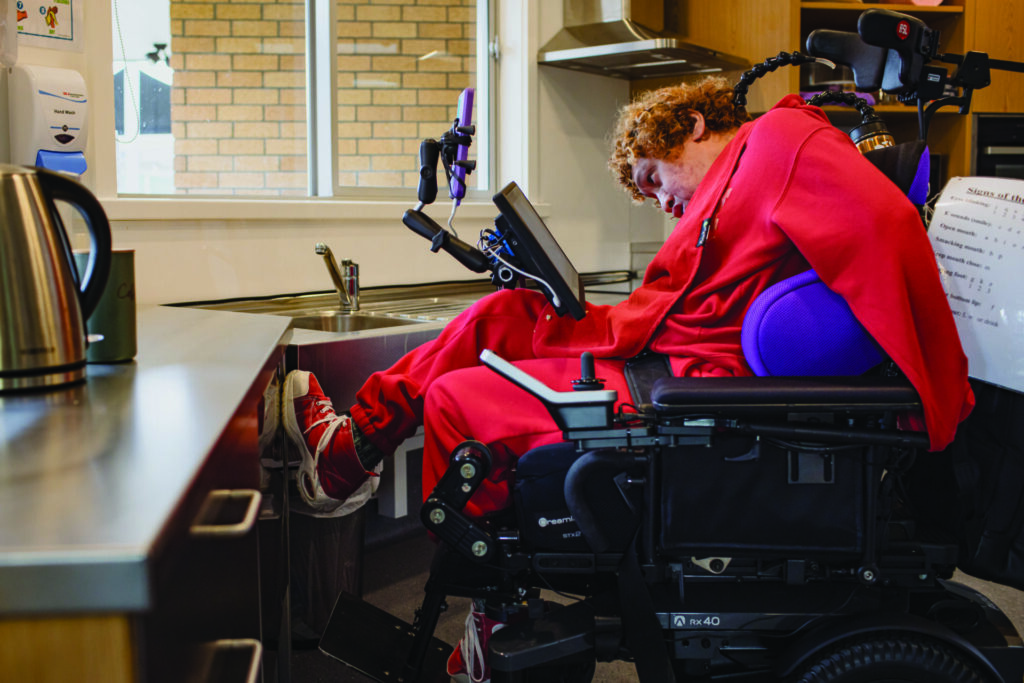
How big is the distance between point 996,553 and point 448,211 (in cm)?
197

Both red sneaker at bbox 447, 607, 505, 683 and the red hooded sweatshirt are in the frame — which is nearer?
the red hooded sweatshirt

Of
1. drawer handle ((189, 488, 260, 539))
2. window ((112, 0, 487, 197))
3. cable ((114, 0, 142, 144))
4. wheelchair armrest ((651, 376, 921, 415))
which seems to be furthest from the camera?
window ((112, 0, 487, 197))

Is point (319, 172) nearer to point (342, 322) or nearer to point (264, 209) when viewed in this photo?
point (264, 209)

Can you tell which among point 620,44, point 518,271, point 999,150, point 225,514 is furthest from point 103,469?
point 999,150

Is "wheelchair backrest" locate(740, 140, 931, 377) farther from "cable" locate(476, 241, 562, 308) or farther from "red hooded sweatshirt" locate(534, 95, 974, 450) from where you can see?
"cable" locate(476, 241, 562, 308)

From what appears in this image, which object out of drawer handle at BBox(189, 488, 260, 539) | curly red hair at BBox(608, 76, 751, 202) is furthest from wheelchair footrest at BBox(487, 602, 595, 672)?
curly red hair at BBox(608, 76, 751, 202)

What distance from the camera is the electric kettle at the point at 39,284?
2.50 ft

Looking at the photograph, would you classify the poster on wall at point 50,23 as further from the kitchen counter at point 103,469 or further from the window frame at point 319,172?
the kitchen counter at point 103,469

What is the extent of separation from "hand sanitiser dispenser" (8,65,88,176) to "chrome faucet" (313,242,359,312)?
0.67m

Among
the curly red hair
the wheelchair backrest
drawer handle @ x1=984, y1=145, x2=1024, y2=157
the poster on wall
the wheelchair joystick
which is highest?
the poster on wall

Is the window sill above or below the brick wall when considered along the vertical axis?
below

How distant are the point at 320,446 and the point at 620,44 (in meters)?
2.00

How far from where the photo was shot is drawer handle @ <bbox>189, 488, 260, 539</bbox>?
0.59 meters

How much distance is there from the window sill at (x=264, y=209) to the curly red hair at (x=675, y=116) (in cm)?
101
